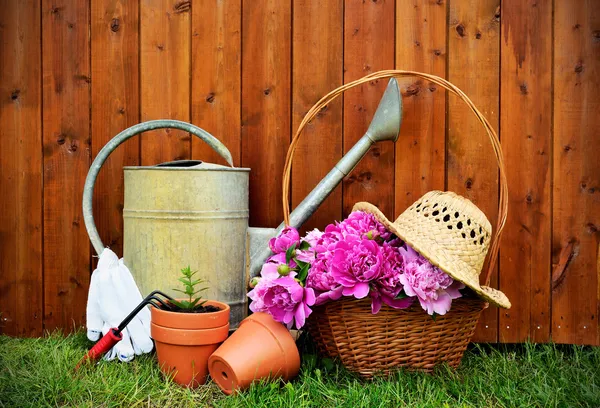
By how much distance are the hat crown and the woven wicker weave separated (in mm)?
121

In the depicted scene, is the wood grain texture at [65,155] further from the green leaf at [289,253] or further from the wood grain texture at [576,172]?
the wood grain texture at [576,172]

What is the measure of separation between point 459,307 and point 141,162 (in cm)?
113

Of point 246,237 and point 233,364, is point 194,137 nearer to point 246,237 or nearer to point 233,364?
point 246,237

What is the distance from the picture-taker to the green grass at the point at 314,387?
51.5 inches

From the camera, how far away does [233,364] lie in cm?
134

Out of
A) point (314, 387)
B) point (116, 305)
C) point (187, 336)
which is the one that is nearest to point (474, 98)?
point (314, 387)

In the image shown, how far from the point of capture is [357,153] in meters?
1.69

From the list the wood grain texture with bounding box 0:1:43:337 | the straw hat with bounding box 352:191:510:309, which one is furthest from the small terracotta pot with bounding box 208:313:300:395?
the wood grain texture with bounding box 0:1:43:337

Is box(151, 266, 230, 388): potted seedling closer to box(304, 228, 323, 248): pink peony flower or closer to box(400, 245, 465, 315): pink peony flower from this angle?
box(304, 228, 323, 248): pink peony flower

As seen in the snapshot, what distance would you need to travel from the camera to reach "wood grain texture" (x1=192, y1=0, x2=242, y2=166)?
189 cm

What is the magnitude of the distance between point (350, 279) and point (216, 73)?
2.98 ft

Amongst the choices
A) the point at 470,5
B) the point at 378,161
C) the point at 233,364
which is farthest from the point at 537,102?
the point at 233,364

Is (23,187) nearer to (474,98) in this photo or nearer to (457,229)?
(457,229)

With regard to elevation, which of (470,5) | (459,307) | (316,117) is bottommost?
(459,307)
